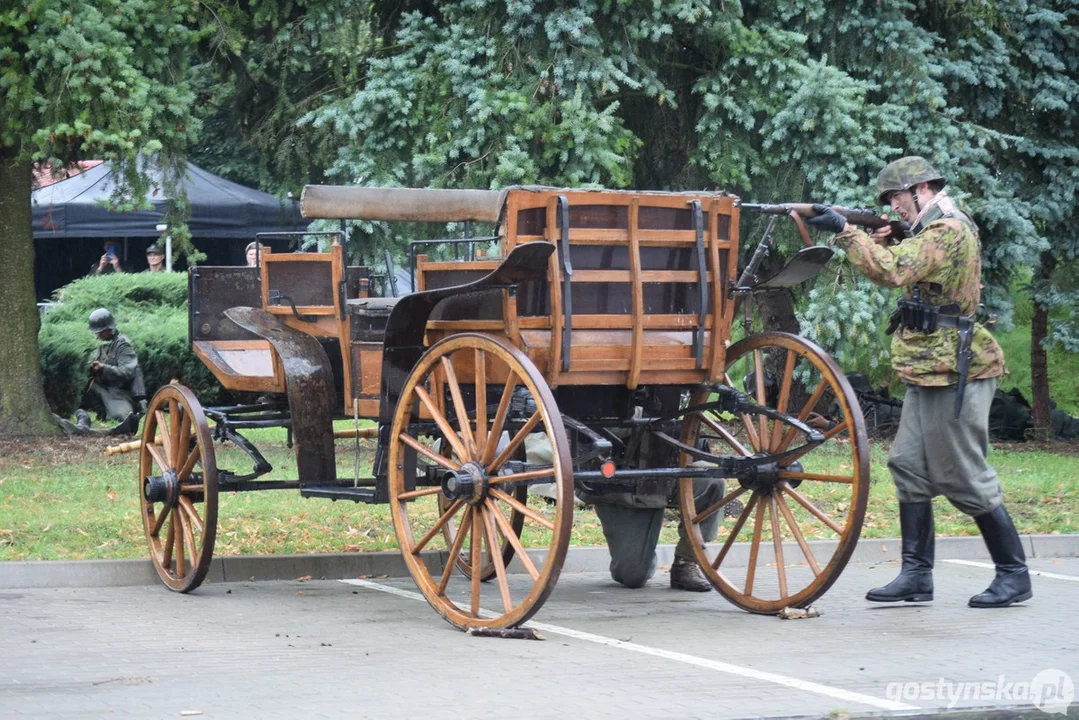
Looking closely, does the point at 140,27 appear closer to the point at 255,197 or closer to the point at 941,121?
the point at 941,121

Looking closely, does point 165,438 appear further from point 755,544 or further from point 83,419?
point 83,419

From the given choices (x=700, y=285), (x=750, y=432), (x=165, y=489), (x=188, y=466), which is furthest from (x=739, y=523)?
(x=165, y=489)

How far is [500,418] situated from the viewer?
22.9 ft

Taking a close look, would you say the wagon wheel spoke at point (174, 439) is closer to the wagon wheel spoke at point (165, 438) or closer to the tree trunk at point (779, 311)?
the wagon wheel spoke at point (165, 438)

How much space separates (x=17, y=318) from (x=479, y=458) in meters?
9.46

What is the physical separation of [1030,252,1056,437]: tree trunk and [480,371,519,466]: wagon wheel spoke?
11.8 meters

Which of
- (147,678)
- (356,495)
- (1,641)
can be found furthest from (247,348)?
(147,678)

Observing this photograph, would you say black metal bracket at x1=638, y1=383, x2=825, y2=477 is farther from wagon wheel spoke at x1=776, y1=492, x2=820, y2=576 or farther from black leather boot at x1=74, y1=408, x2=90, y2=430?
black leather boot at x1=74, y1=408, x2=90, y2=430

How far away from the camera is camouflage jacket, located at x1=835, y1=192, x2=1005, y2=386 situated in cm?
768

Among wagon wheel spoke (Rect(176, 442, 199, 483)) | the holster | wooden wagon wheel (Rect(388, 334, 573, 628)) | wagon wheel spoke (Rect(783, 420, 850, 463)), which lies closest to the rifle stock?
the holster

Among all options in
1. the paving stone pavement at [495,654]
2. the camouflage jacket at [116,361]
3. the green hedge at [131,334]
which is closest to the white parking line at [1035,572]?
the paving stone pavement at [495,654]

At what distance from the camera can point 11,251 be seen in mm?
15266

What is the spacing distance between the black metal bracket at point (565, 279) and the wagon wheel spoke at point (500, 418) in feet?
0.96

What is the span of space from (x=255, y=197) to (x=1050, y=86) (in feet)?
43.9
